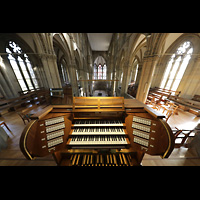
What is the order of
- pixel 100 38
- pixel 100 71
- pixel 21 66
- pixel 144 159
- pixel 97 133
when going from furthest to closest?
1. pixel 100 71
2. pixel 100 38
3. pixel 21 66
4. pixel 144 159
5. pixel 97 133

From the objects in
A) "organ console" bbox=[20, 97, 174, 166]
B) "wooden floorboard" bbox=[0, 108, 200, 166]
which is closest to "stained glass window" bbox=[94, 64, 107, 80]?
"organ console" bbox=[20, 97, 174, 166]

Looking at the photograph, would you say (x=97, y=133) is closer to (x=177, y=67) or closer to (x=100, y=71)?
(x=177, y=67)

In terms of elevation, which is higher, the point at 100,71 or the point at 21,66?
the point at 21,66

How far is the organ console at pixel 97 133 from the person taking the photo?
145cm

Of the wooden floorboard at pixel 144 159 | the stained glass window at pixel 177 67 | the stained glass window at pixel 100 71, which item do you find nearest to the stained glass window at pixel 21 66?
the wooden floorboard at pixel 144 159

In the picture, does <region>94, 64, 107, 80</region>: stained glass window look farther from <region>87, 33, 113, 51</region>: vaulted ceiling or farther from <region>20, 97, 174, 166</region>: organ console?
<region>20, 97, 174, 166</region>: organ console

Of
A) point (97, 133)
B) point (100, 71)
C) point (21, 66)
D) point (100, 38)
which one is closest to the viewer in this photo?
point (97, 133)

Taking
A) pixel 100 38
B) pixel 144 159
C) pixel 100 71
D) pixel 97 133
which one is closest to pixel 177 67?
pixel 144 159

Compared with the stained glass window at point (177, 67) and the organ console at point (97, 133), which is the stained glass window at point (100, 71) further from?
the organ console at point (97, 133)

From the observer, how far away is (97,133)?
5.84 ft

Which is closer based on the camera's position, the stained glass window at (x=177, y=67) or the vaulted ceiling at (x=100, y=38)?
the stained glass window at (x=177, y=67)
